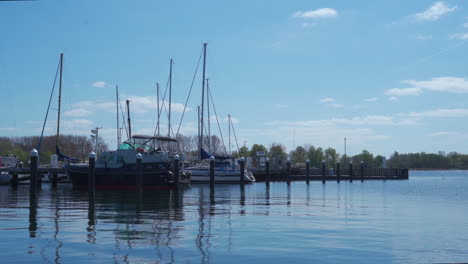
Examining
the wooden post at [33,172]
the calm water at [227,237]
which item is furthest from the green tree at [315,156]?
the calm water at [227,237]

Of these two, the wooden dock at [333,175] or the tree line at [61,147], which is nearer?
the wooden dock at [333,175]

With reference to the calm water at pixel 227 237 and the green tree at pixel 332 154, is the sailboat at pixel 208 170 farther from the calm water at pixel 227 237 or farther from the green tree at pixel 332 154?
the green tree at pixel 332 154

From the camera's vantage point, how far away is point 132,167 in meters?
43.8

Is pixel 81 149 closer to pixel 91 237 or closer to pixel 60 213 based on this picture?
pixel 60 213

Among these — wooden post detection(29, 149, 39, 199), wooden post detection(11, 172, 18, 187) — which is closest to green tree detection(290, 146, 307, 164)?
wooden post detection(11, 172, 18, 187)

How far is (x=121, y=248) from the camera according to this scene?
39.6ft

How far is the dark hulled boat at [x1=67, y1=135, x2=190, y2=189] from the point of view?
141 feet

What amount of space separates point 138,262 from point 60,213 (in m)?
11.6

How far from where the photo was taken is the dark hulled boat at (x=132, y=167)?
43.1m

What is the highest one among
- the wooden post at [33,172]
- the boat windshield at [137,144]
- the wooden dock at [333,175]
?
the boat windshield at [137,144]

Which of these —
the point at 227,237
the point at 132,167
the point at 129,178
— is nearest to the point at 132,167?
the point at 132,167

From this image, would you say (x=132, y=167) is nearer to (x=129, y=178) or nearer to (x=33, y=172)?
(x=129, y=178)

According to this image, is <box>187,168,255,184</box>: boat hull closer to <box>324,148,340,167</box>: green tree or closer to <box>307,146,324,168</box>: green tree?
<box>307,146,324,168</box>: green tree

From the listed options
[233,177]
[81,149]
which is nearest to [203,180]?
[233,177]
